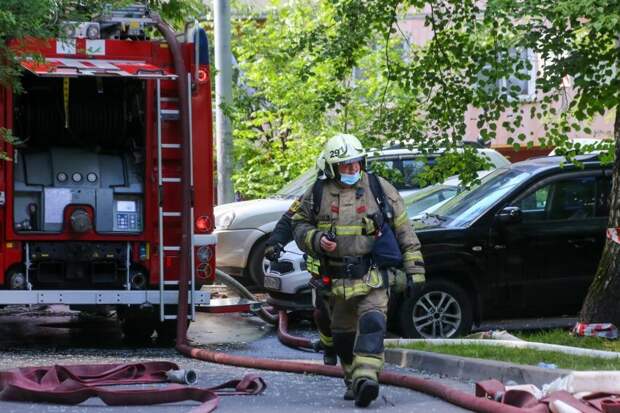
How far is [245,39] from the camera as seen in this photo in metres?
21.4

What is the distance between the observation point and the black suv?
1174cm

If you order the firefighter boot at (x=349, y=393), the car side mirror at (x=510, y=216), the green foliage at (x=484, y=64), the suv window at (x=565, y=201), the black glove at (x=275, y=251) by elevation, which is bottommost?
the firefighter boot at (x=349, y=393)

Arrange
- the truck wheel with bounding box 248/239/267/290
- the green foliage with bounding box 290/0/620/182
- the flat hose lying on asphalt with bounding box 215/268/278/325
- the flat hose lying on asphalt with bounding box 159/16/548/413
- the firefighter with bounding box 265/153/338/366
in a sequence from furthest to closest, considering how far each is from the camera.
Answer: the truck wheel with bounding box 248/239/267/290, the flat hose lying on asphalt with bounding box 215/268/278/325, the green foliage with bounding box 290/0/620/182, the flat hose lying on asphalt with bounding box 159/16/548/413, the firefighter with bounding box 265/153/338/366

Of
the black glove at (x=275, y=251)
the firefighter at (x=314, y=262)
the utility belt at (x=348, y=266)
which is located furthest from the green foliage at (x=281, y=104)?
the utility belt at (x=348, y=266)

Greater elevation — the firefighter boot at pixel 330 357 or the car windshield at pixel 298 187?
the car windshield at pixel 298 187

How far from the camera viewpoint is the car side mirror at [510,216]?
1205 cm

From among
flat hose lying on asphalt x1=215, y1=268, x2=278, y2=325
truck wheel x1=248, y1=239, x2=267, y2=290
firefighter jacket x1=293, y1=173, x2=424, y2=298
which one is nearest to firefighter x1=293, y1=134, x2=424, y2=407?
firefighter jacket x1=293, y1=173, x2=424, y2=298

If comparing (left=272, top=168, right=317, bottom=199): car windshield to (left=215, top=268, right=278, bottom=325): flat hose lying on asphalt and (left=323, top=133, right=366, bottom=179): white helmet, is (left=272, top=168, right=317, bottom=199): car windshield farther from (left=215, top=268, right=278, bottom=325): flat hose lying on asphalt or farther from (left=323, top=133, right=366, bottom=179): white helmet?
(left=323, top=133, right=366, bottom=179): white helmet

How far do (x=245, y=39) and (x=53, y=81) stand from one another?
10.4m

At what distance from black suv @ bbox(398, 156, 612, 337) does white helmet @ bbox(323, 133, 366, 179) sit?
376cm

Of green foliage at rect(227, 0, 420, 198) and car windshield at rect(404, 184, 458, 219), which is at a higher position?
green foliage at rect(227, 0, 420, 198)

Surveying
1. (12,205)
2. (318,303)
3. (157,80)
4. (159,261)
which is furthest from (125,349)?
(318,303)

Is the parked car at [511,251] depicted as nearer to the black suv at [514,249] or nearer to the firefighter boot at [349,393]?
the black suv at [514,249]

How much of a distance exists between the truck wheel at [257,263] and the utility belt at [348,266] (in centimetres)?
703
